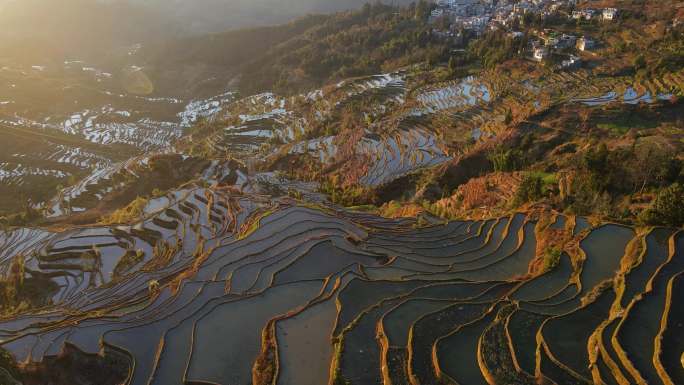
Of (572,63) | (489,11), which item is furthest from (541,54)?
(489,11)

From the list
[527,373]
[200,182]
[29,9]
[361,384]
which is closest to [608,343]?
[527,373]

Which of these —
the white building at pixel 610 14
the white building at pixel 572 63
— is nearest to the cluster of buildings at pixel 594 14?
the white building at pixel 610 14

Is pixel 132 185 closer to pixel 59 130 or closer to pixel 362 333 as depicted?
pixel 362 333

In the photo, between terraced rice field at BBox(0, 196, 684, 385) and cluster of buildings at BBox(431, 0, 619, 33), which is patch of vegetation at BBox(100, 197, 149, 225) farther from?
cluster of buildings at BBox(431, 0, 619, 33)

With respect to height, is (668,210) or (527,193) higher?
(668,210)

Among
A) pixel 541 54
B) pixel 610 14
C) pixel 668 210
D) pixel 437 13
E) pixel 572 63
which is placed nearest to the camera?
pixel 668 210

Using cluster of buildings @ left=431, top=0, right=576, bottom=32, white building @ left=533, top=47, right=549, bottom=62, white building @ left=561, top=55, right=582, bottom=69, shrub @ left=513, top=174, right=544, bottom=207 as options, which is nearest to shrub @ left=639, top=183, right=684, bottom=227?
shrub @ left=513, top=174, right=544, bottom=207

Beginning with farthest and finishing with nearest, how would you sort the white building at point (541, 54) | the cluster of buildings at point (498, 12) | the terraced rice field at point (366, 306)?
1. the cluster of buildings at point (498, 12)
2. the white building at point (541, 54)
3. the terraced rice field at point (366, 306)

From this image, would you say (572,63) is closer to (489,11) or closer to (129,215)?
(129,215)

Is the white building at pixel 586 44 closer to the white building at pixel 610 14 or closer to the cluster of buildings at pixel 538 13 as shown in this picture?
the cluster of buildings at pixel 538 13
